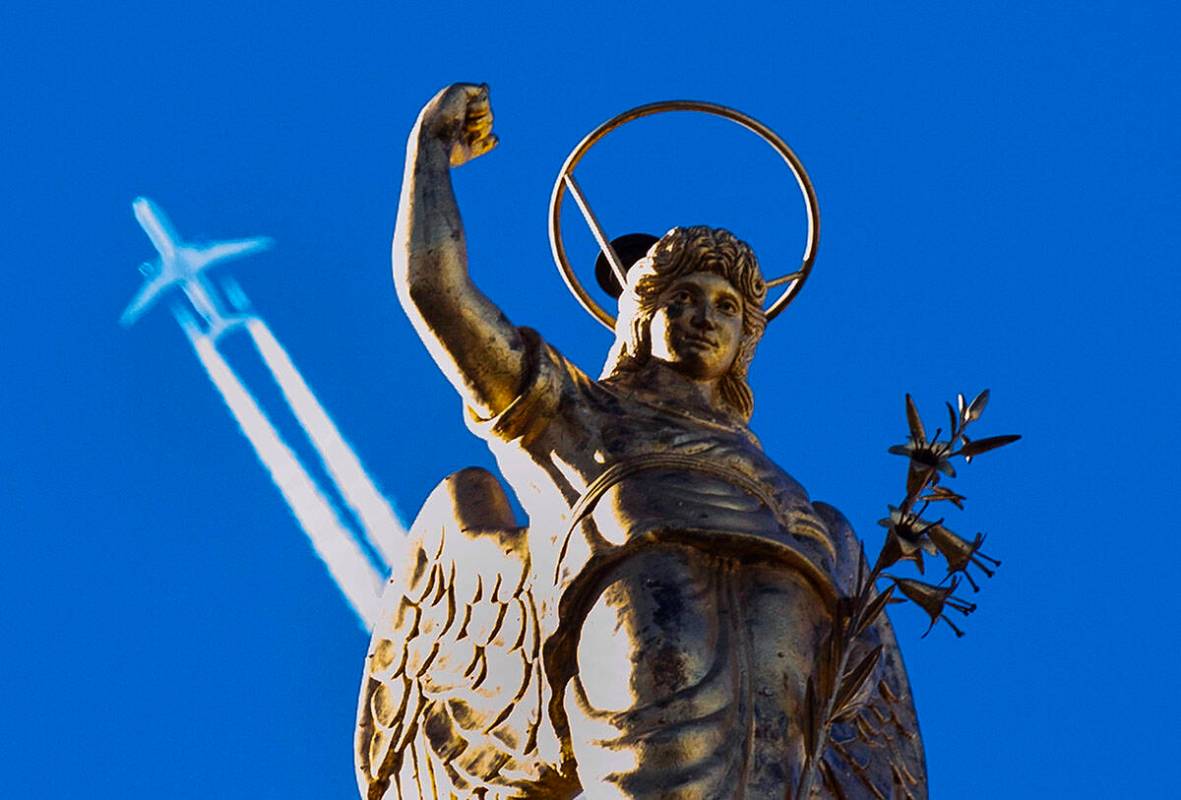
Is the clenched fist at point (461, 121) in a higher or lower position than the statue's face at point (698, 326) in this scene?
higher

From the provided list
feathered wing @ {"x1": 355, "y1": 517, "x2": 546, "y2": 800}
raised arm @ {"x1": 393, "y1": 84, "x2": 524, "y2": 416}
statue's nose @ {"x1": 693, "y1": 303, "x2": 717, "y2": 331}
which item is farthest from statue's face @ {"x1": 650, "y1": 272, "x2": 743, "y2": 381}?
feathered wing @ {"x1": 355, "y1": 517, "x2": 546, "y2": 800}

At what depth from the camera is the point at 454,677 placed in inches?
462

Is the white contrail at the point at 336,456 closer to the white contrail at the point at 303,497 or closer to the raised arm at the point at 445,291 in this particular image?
the white contrail at the point at 303,497

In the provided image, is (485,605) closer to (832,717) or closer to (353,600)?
(832,717)

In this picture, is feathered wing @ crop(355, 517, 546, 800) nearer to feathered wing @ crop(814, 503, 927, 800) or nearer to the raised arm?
the raised arm

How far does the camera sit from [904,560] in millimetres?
10969

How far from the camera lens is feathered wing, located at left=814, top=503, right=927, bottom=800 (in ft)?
38.2

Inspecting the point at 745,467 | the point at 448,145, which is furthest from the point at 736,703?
the point at 448,145

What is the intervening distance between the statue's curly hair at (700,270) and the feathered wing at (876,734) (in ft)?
1.97

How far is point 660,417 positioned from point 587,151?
4.59 ft

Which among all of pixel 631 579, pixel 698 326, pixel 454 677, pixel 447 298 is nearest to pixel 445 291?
pixel 447 298

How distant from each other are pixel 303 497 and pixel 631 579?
6414 millimetres

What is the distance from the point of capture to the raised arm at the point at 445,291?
11422 millimetres

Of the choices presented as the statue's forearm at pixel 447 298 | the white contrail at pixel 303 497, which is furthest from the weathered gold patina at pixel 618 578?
the white contrail at pixel 303 497
